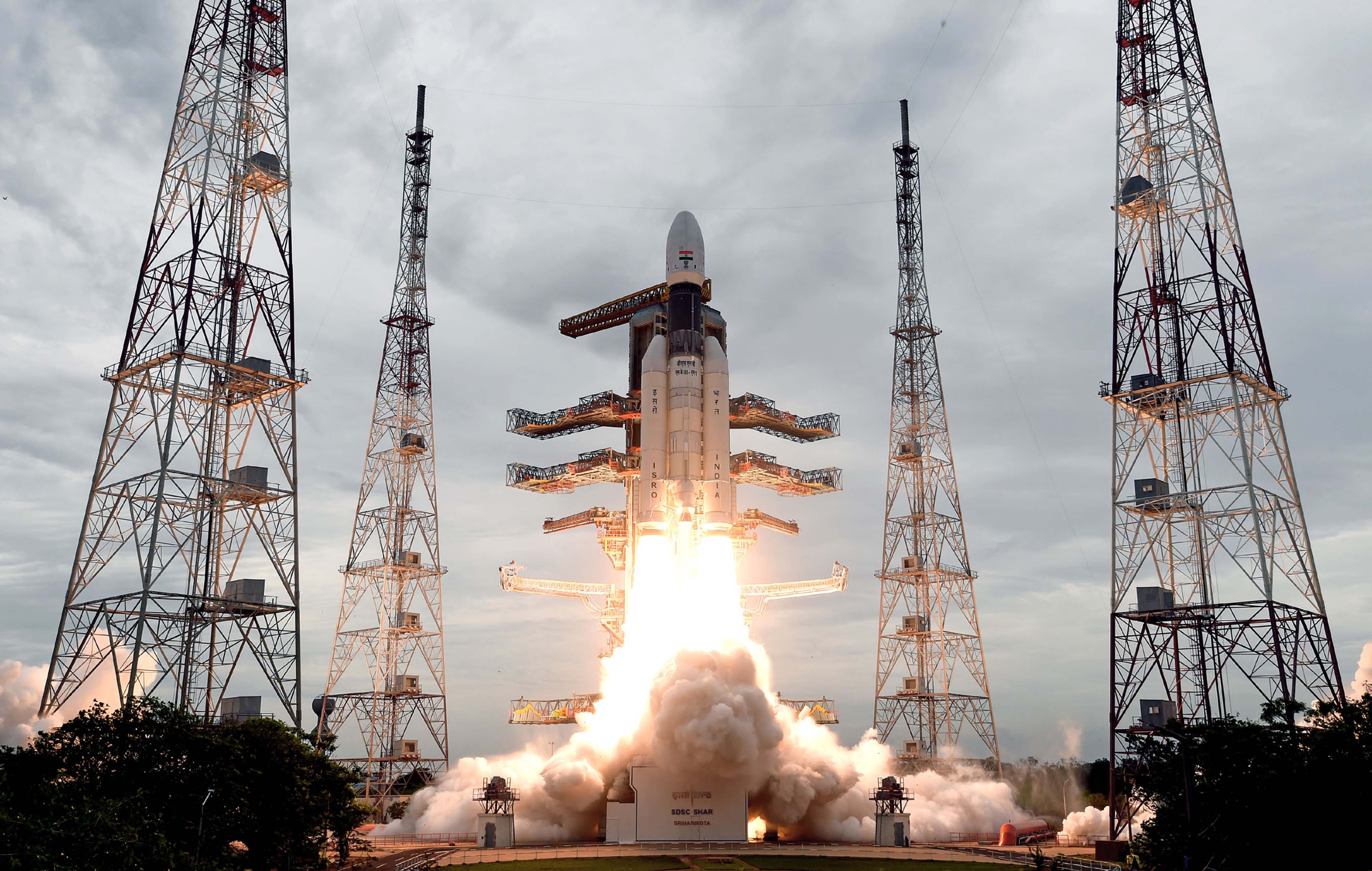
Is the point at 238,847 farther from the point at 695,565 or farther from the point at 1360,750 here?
the point at 1360,750

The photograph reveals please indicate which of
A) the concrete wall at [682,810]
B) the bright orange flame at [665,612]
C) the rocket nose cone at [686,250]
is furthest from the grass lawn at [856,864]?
the rocket nose cone at [686,250]

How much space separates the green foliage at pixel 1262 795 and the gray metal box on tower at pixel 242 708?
3668cm

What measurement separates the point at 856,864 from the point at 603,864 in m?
9.69

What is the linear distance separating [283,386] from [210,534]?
25.2ft

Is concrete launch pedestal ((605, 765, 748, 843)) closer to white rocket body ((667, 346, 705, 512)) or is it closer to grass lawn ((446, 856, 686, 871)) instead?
grass lawn ((446, 856, 686, 871))

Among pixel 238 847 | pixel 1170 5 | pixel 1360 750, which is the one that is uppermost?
pixel 1170 5

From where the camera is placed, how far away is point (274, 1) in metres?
61.9

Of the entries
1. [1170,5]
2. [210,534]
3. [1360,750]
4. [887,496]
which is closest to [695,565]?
[887,496]

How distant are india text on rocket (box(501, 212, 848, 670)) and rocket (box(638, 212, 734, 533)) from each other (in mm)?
62

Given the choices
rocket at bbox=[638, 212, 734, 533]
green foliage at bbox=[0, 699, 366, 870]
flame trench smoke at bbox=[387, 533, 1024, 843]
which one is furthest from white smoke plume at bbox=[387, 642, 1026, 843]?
green foliage at bbox=[0, 699, 366, 870]

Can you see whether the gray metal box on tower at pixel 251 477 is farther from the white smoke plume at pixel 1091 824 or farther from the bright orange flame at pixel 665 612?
the white smoke plume at pixel 1091 824

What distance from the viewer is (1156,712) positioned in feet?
181

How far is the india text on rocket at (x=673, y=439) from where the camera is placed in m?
64.5

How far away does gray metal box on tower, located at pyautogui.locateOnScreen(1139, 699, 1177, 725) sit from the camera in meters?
55.1
